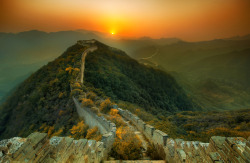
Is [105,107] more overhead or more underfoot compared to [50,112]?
more overhead

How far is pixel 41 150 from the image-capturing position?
3.06 meters

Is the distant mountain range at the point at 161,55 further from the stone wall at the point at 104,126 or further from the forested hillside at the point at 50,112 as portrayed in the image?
the stone wall at the point at 104,126

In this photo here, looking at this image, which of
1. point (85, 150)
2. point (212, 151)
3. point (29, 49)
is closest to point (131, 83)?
point (85, 150)

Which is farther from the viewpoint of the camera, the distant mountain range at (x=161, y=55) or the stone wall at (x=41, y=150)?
the distant mountain range at (x=161, y=55)

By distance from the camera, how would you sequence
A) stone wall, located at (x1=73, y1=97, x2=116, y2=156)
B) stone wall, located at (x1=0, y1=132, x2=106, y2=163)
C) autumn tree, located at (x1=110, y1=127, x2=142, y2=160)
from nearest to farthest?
stone wall, located at (x1=0, y1=132, x2=106, y2=163)
autumn tree, located at (x1=110, y1=127, x2=142, y2=160)
stone wall, located at (x1=73, y1=97, x2=116, y2=156)

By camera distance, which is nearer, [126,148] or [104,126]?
[126,148]

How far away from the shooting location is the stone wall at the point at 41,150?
2.55 m

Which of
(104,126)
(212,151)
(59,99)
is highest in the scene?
(212,151)

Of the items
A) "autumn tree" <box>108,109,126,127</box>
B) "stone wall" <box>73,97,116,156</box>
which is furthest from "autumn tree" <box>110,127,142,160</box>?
"autumn tree" <box>108,109,126,127</box>

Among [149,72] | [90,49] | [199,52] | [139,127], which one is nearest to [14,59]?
[90,49]

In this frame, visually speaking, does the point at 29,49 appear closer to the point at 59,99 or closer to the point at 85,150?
the point at 59,99

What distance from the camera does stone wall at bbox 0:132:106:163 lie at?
8.37 feet

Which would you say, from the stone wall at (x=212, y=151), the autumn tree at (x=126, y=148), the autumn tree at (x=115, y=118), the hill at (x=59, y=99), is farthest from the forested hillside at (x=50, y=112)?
the stone wall at (x=212, y=151)

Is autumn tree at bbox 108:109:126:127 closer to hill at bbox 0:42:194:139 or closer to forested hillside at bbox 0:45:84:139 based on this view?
hill at bbox 0:42:194:139
